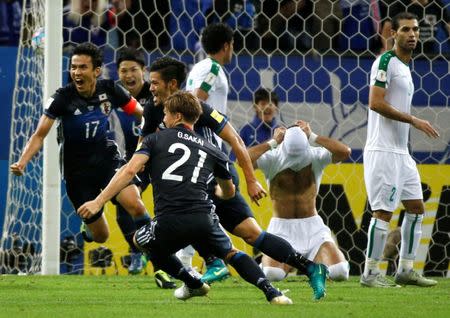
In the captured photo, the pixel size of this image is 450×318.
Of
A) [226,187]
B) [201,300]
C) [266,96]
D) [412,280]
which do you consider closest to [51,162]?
[266,96]

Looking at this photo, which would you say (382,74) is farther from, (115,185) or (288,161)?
(115,185)

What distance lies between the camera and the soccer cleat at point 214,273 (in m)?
8.30

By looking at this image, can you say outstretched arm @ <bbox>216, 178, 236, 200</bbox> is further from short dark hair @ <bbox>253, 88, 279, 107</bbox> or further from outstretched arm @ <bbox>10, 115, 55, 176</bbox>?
short dark hair @ <bbox>253, 88, 279, 107</bbox>

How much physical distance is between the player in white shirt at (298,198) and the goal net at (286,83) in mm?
1500

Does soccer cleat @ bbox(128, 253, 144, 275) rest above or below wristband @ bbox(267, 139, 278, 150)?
below

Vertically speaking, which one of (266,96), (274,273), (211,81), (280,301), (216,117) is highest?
(211,81)

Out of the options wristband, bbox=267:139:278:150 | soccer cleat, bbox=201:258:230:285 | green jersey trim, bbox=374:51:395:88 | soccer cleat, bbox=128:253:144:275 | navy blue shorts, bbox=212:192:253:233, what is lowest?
soccer cleat, bbox=128:253:144:275

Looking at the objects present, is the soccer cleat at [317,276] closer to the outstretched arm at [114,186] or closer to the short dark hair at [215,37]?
the outstretched arm at [114,186]

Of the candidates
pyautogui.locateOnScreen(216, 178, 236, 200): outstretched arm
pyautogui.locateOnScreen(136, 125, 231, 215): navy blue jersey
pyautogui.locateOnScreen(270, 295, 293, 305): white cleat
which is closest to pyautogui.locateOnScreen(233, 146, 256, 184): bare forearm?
pyautogui.locateOnScreen(216, 178, 236, 200): outstretched arm

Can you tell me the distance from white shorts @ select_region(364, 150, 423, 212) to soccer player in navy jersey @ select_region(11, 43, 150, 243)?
1780 mm

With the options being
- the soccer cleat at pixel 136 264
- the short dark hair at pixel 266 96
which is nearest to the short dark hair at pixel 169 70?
the soccer cleat at pixel 136 264

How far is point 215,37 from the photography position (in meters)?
9.55

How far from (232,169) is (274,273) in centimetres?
146

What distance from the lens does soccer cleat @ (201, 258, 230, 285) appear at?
8305mm
